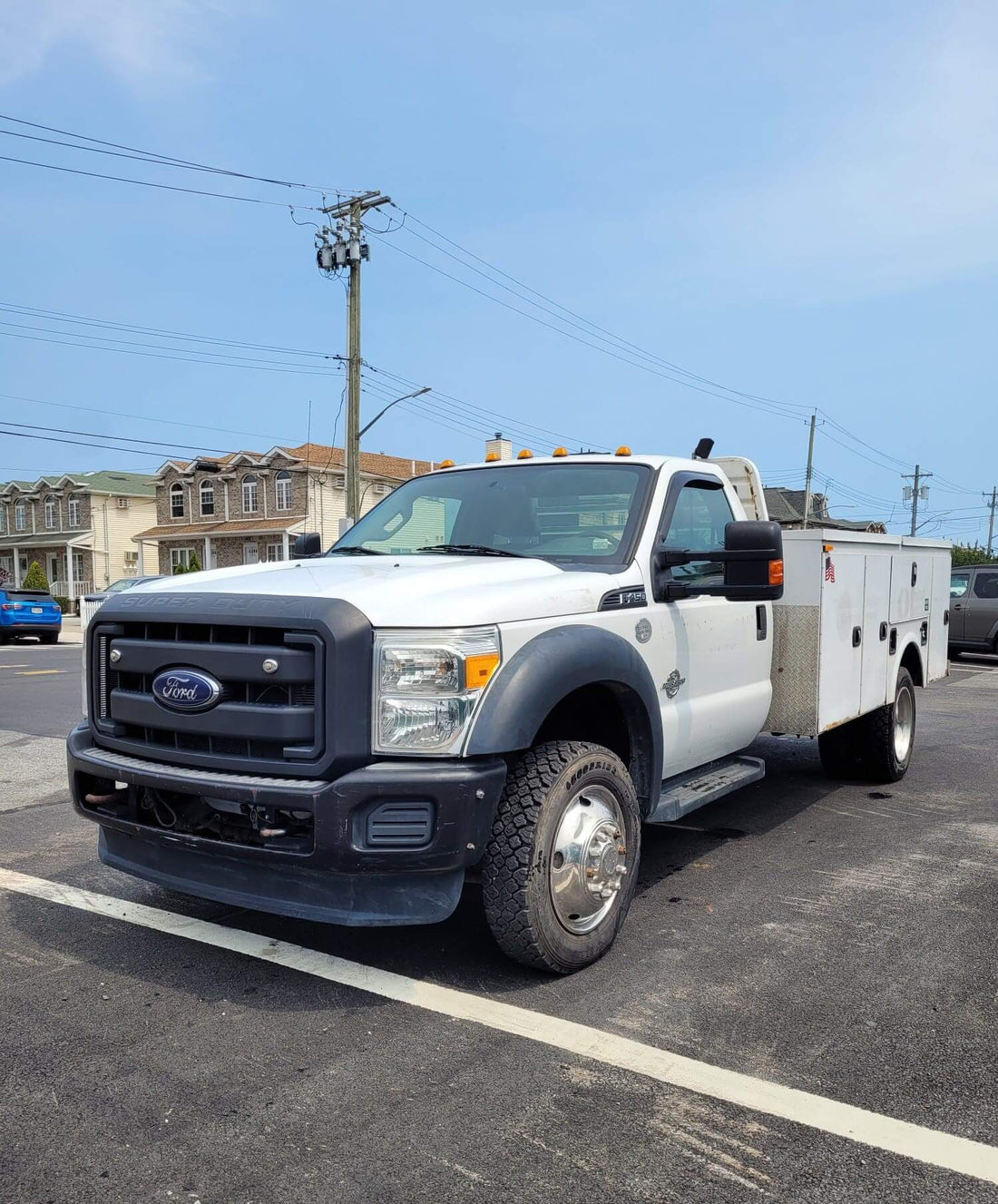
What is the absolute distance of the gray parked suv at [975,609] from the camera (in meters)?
17.8

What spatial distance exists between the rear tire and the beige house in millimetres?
49887

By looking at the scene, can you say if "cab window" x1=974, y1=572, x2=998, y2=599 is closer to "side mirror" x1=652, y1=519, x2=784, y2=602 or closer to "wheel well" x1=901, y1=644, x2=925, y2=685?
"wheel well" x1=901, y1=644, x2=925, y2=685

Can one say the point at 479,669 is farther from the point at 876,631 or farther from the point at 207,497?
the point at 207,497

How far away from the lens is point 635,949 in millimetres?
4016

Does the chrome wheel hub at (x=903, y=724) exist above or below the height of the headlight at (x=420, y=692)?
below

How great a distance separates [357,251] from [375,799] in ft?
77.1

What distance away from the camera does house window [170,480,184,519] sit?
51156mm

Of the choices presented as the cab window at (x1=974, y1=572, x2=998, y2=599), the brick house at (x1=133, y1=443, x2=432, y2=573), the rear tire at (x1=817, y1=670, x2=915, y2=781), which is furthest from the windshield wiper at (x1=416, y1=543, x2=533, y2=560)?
the brick house at (x1=133, y1=443, x2=432, y2=573)

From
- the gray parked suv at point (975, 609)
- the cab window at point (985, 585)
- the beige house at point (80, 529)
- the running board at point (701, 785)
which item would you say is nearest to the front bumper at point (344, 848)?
the running board at point (701, 785)

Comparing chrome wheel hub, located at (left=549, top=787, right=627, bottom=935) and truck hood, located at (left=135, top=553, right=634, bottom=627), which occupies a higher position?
truck hood, located at (left=135, top=553, right=634, bottom=627)

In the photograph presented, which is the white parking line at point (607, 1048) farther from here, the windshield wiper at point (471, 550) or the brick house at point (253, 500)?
the brick house at point (253, 500)

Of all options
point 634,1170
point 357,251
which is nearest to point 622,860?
point 634,1170

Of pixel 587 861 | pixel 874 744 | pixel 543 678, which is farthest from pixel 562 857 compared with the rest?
pixel 874 744

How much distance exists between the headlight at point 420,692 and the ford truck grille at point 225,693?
20cm
